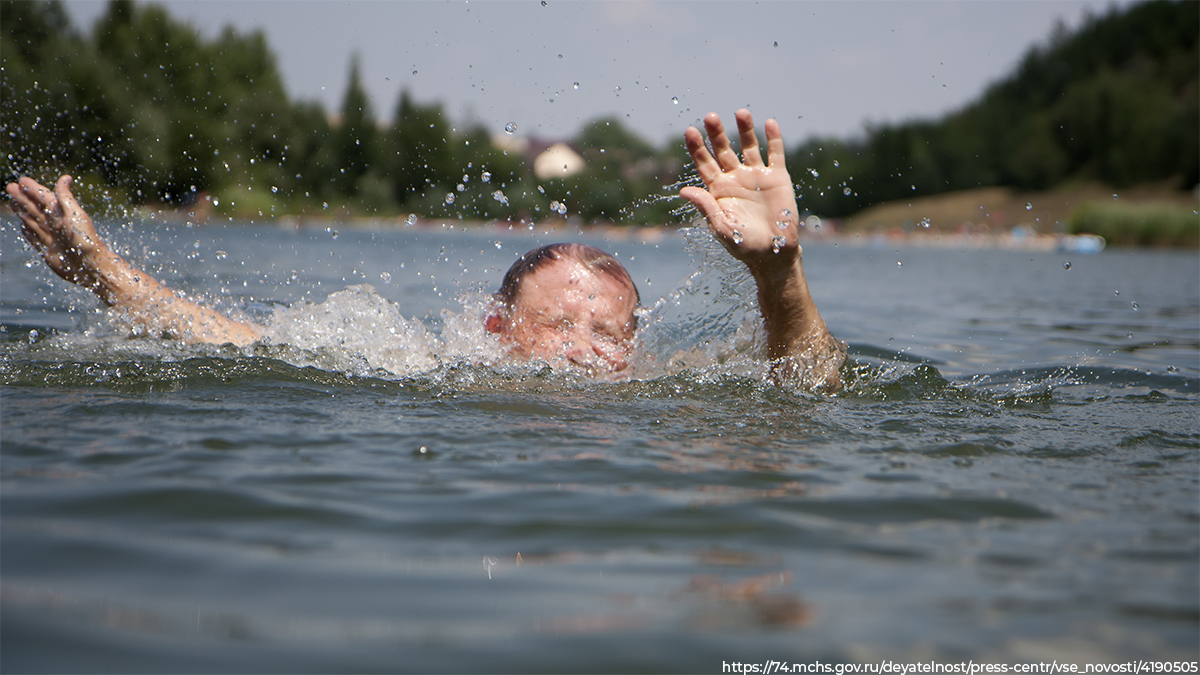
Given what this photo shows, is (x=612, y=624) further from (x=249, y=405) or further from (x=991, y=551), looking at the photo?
(x=249, y=405)

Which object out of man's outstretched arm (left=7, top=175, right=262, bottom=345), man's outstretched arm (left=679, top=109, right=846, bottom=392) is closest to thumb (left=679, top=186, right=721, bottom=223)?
man's outstretched arm (left=679, top=109, right=846, bottom=392)

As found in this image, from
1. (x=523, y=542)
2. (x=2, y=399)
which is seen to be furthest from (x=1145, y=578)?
(x=2, y=399)

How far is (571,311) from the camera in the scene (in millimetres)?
3811

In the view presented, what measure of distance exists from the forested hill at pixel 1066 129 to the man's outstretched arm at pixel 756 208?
5309 cm

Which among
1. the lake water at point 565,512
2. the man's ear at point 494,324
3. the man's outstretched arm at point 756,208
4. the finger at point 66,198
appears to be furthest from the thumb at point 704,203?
the finger at point 66,198

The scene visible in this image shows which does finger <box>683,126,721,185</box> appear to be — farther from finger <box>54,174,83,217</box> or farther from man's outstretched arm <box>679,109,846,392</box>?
finger <box>54,174,83,217</box>

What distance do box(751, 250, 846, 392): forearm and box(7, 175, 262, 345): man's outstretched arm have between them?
8.17 ft

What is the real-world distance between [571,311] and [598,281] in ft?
0.61

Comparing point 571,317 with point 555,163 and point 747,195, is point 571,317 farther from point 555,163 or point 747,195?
point 555,163

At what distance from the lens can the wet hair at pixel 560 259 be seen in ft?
12.9

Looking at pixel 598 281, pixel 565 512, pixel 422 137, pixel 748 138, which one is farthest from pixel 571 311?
pixel 422 137

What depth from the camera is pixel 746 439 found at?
9.32 ft

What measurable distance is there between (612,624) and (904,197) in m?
87.5

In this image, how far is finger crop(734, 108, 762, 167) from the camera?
3.07 metres
